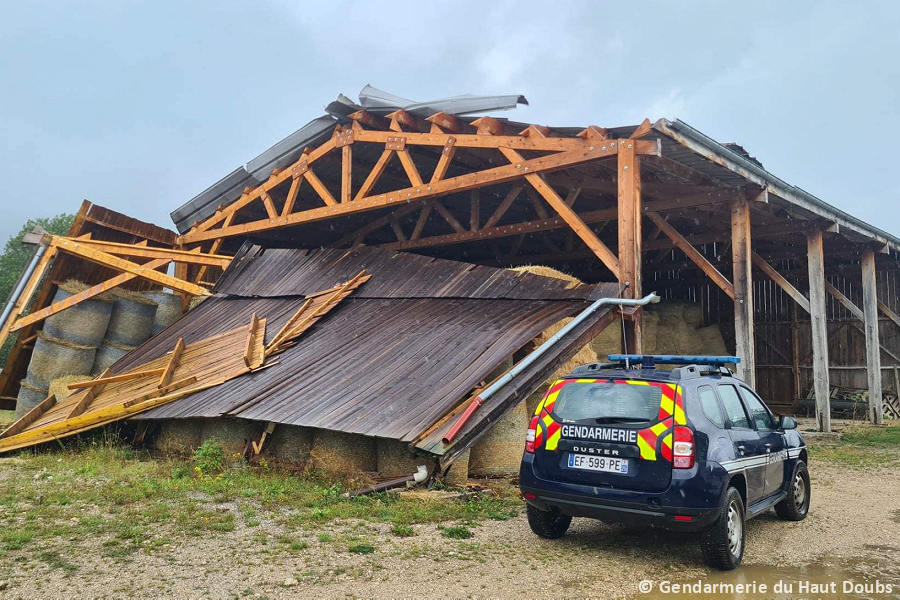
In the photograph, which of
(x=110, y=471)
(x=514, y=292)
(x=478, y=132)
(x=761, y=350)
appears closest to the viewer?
(x=110, y=471)

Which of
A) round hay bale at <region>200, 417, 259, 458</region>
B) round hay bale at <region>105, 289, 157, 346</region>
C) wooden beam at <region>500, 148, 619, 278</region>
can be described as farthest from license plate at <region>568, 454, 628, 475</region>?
round hay bale at <region>105, 289, 157, 346</region>

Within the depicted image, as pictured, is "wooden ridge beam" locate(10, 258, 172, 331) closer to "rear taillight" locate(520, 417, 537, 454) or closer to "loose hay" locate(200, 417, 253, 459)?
"loose hay" locate(200, 417, 253, 459)

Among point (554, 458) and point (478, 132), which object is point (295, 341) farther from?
point (554, 458)

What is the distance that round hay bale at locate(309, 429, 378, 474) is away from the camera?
8.10 meters

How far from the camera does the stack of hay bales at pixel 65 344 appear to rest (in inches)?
508

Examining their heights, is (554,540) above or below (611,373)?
below

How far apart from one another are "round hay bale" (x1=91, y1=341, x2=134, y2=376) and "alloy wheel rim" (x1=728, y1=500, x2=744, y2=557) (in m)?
12.3

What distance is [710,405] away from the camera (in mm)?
5344

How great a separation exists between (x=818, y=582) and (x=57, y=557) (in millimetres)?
5466

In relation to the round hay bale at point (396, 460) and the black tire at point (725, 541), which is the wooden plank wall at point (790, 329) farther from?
the black tire at point (725, 541)

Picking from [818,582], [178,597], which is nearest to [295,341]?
[178,597]

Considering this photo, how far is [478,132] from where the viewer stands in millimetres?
11375

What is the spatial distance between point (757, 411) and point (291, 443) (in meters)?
5.58

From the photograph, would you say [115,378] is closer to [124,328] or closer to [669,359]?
[124,328]
